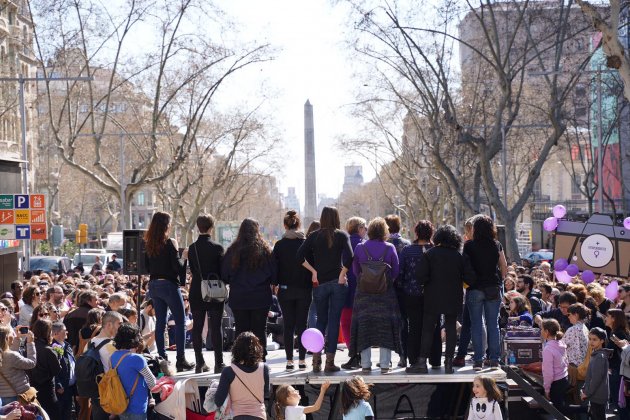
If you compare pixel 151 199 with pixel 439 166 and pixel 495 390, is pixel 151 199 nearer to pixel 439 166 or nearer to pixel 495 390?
pixel 439 166

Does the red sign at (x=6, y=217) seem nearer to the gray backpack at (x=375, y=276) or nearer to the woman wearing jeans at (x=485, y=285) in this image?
the gray backpack at (x=375, y=276)

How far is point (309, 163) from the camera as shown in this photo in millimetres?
78938

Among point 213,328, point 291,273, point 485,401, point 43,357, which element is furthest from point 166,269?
point 485,401

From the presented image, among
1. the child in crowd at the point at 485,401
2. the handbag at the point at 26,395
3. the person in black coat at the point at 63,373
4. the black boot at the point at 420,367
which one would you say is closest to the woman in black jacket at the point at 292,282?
the black boot at the point at 420,367

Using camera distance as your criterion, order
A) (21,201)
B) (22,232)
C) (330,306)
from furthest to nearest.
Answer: (22,232) → (21,201) → (330,306)

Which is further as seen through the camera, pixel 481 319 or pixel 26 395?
pixel 481 319

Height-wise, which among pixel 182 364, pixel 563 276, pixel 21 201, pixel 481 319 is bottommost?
pixel 182 364

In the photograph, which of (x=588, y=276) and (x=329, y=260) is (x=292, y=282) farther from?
(x=588, y=276)

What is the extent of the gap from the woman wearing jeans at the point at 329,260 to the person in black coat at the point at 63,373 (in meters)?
2.58

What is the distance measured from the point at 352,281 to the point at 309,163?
67537mm

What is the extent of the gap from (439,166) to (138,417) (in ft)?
80.5

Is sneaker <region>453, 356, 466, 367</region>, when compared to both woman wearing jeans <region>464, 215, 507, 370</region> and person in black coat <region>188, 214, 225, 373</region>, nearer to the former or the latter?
woman wearing jeans <region>464, 215, 507, 370</region>

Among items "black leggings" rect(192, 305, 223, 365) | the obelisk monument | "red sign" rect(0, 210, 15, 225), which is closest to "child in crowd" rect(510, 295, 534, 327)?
"black leggings" rect(192, 305, 223, 365)

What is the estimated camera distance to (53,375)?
1085 cm
